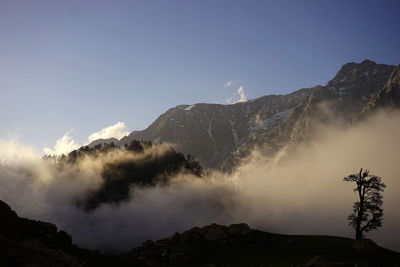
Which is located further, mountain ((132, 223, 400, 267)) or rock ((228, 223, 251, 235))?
rock ((228, 223, 251, 235))

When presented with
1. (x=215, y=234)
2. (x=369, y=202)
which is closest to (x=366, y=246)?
(x=369, y=202)

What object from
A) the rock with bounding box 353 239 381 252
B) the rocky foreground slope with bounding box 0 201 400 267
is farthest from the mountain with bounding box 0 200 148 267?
the rock with bounding box 353 239 381 252

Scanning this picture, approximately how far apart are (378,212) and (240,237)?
27.1 meters

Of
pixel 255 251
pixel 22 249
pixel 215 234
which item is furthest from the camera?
pixel 215 234

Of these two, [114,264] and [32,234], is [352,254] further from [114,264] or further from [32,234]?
[32,234]

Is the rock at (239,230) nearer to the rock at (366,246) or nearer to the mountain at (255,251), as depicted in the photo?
the mountain at (255,251)

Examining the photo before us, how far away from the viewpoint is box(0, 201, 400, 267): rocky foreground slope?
2600cm

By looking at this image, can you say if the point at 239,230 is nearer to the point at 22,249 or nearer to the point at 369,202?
the point at 369,202

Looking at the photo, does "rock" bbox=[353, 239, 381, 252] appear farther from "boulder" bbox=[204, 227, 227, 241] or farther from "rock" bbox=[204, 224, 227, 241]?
"boulder" bbox=[204, 227, 227, 241]

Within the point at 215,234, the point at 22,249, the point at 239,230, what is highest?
the point at 239,230

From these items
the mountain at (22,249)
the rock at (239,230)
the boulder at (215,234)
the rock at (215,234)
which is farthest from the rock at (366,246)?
the mountain at (22,249)

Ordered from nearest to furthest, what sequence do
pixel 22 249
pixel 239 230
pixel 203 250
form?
pixel 22 249 → pixel 203 250 → pixel 239 230

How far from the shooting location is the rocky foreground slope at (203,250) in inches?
1024

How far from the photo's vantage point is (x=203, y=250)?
6500cm
